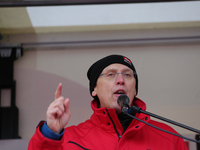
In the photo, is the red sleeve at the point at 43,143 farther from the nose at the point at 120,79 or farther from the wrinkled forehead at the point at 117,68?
the wrinkled forehead at the point at 117,68

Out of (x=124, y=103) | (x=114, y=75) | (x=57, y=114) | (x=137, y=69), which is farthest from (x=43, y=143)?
(x=137, y=69)

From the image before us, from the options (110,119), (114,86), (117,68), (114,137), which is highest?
(117,68)

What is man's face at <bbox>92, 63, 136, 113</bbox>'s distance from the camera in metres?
1.94

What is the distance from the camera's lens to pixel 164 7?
2762 millimetres

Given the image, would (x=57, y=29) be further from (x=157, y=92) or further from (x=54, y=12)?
(x=157, y=92)

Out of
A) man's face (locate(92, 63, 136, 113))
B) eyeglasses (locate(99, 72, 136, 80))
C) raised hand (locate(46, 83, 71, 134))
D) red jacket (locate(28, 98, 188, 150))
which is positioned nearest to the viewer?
raised hand (locate(46, 83, 71, 134))

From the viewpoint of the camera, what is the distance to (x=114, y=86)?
1.97m

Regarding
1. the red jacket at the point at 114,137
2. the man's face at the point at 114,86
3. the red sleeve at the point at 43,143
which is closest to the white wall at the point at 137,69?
the man's face at the point at 114,86

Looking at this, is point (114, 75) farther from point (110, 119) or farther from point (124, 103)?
point (124, 103)

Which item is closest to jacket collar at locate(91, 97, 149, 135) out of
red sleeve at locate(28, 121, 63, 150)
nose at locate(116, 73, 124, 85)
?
nose at locate(116, 73, 124, 85)

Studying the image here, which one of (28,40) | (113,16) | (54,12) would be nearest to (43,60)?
(28,40)

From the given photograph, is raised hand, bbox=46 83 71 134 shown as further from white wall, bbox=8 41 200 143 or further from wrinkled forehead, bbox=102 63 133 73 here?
white wall, bbox=8 41 200 143

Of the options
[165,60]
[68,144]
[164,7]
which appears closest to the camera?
[68,144]

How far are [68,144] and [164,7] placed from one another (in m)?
1.88
